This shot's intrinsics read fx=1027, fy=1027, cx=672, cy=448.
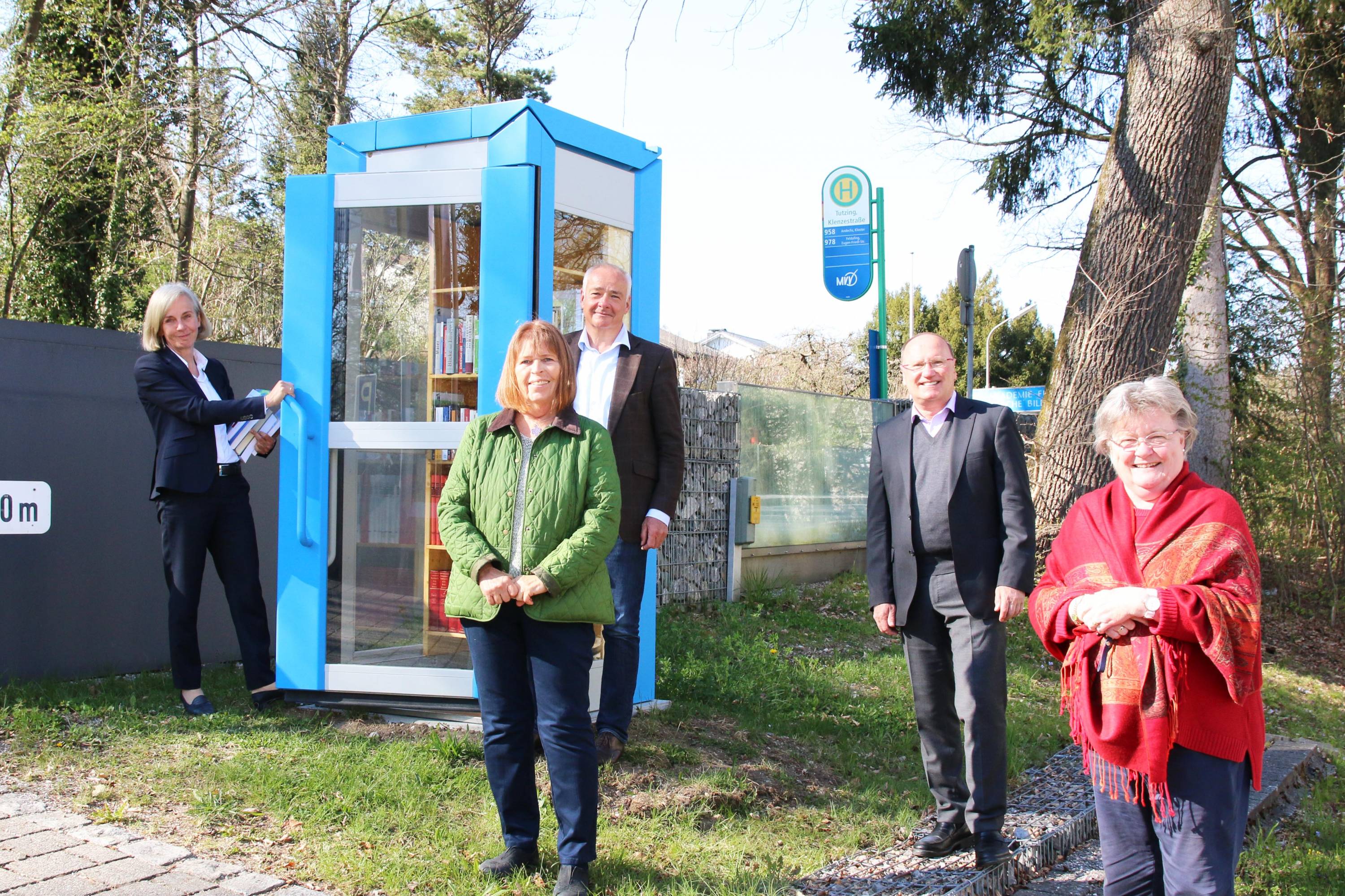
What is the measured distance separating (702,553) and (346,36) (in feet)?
48.0

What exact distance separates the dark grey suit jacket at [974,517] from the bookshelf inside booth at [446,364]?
6.92 ft

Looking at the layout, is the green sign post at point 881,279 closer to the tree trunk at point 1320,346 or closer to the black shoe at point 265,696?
the tree trunk at point 1320,346

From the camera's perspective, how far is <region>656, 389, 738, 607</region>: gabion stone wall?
8484mm

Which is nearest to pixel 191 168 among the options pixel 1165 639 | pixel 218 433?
pixel 218 433

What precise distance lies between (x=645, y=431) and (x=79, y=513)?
Result: 3393 millimetres

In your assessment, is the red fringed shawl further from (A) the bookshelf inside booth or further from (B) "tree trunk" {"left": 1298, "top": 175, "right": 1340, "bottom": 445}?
(B) "tree trunk" {"left": 1298, "top": 175, "right": 1340, "bottom": 445}

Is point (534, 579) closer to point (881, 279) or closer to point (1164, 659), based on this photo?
point (1164, 659)

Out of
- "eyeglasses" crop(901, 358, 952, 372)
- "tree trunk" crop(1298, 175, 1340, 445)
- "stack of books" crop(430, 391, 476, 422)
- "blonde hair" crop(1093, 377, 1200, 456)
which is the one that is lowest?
"blonde hair" crop(1093, 377, 1200, 456)

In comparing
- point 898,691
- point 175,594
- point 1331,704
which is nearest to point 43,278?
point 175,594

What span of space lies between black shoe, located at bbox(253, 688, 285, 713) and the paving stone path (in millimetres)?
1512

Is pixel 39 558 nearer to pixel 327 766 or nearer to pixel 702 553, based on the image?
pixel 327 766

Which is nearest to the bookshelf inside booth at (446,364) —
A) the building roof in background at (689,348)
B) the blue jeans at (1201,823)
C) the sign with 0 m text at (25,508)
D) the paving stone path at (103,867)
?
the paving stone path at (103,867)

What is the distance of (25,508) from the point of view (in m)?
5.32

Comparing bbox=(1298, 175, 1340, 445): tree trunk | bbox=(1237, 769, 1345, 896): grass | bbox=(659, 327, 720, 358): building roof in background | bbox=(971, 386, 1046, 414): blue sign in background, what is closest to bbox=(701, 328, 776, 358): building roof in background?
bbox=(659, 327, 720, 358): building roof in background
